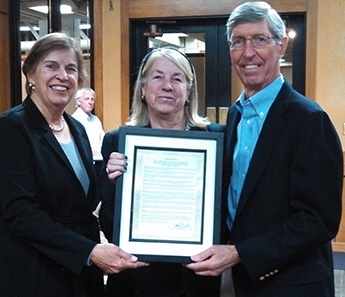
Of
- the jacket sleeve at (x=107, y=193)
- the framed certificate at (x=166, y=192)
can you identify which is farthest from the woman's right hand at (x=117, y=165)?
the jacket sleeve at (x=107, y=193)

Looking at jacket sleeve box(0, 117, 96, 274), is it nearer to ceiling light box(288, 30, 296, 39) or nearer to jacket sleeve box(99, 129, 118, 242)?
jacket sleeve box(99, 129, 118, 242)

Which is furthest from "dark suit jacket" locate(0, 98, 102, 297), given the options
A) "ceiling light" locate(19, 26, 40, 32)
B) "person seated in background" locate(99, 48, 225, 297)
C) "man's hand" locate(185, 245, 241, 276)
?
"ceiling light" locate(19, 26, 40, 32)

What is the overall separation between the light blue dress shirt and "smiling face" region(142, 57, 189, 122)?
0.26 m

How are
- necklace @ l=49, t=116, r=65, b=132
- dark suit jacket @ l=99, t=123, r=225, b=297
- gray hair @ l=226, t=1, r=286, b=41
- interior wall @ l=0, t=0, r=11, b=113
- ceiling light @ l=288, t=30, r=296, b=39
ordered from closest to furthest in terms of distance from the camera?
gray hair @ l=226, t=1, r=286, b=41, dark suit jacket @ l=99, t=123, r=225, b=297, necklace @ l=49, t=116, r=65, b=132, ceiling light @ l=288, t=30, r=296, b=39, interior wall @ l=0, t=0, r=11, b=113

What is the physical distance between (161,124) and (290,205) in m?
0.57

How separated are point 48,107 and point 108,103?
3.33 meters

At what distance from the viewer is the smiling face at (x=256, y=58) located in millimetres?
1562

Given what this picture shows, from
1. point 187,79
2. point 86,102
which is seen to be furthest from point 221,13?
point 187,79

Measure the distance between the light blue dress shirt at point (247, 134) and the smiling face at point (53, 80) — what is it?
2.10ft

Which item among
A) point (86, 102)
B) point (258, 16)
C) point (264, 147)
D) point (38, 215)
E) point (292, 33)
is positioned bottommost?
point (38, 215)

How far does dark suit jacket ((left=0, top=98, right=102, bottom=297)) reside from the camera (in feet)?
5.34

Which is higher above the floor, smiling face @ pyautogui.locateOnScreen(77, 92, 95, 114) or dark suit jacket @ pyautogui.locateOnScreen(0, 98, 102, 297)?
smiling face @ pyautogui.locateOnScreen(77, 92, 95, 114)

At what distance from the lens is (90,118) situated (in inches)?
201

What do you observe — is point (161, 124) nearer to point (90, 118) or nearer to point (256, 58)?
point (256, 58)
